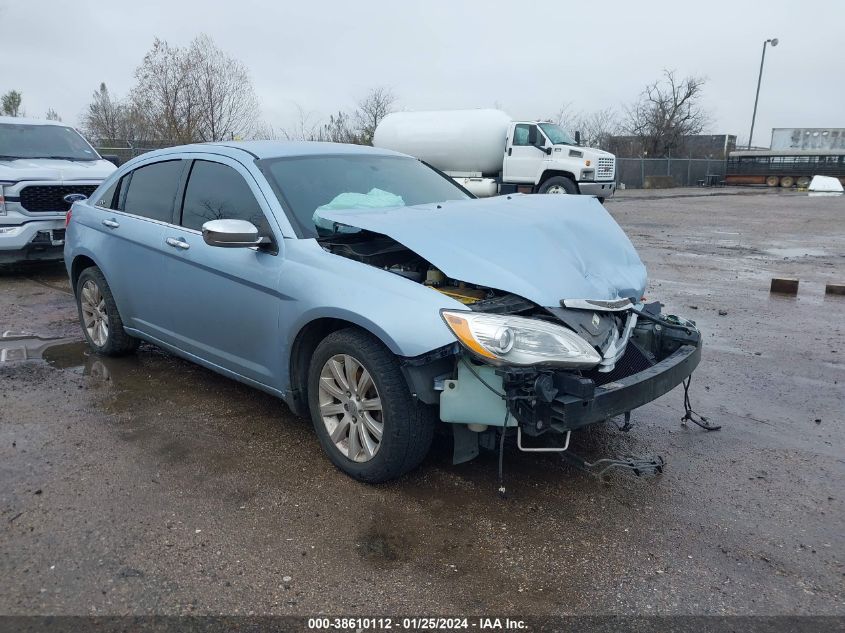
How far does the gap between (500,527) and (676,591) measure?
2.64 ft

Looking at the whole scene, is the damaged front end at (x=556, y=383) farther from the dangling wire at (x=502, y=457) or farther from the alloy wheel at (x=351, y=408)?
the alloy wheel at (x=351, y=408)

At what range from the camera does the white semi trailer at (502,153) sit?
66.6 ft

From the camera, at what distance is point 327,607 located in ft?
8.76

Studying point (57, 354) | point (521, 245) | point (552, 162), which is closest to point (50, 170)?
point (57, 354)

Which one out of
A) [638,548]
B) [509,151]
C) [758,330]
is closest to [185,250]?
[638,548]

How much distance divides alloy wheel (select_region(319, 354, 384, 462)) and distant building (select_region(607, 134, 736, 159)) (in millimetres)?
47120

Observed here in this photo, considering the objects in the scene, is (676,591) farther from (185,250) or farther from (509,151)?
(509,151)

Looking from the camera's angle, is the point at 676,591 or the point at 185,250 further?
the point at 185,250

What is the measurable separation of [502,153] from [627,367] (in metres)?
18.6

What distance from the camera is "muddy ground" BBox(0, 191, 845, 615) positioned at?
2.76 m

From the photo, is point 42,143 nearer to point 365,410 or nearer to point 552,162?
point 365,410

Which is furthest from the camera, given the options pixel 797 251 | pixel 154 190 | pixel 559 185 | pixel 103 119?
pixel 103 119

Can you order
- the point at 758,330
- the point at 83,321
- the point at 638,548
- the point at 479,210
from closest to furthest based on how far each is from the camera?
the point at 638,548
the point at 479,210
the point at 83,321
the point at 758,330

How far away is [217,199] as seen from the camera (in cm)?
448
